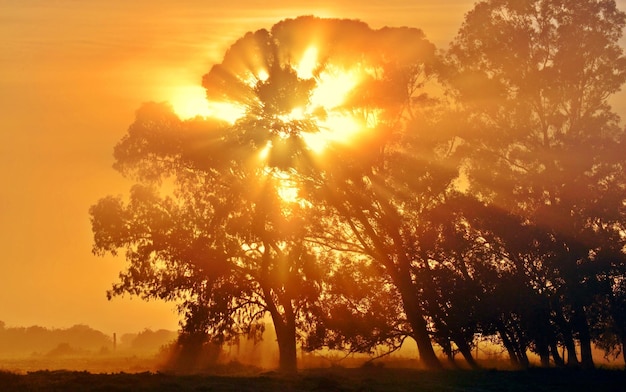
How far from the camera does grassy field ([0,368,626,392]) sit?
78.1 feet

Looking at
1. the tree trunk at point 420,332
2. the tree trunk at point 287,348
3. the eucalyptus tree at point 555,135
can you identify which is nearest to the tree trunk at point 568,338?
the eucalyptus tree at point 555,135

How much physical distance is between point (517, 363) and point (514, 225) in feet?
25.4

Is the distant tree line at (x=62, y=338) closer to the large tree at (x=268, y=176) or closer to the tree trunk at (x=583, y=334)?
the large tree at (x=268, y=176)

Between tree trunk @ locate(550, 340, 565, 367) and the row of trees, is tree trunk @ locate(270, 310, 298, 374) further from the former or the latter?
tree trunk @ locate(550, 340, 565, 367)

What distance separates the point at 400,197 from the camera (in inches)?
1593

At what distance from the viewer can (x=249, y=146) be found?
131 ft

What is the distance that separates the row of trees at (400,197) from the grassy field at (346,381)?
12.6ft

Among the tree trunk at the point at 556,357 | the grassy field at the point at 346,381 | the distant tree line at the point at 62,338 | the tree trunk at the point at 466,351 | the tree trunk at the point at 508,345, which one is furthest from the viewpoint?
the distant tree line at the point at 62,338

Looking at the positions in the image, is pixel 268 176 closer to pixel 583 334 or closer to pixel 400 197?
pixel 400 197

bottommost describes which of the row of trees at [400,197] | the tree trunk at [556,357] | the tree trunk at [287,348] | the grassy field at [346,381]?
the grassy field at [346,381]

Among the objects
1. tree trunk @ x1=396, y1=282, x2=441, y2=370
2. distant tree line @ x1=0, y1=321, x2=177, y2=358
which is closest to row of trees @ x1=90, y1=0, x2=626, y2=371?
tree trunk @ x1=396, y1=282, x2=441, y2=370

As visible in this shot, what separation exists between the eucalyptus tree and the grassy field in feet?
15.1

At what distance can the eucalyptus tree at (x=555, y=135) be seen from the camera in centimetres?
3809

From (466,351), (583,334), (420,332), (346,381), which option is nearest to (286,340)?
(420,332)
